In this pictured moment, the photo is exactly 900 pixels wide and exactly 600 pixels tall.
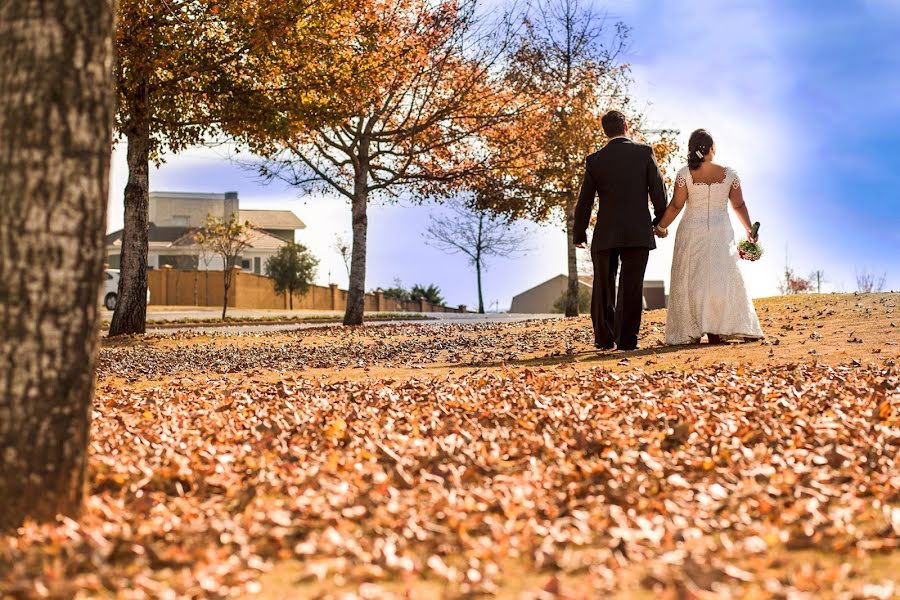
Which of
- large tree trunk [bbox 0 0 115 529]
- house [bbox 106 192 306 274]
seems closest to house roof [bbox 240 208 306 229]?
house [bbox 106 192 306 274]

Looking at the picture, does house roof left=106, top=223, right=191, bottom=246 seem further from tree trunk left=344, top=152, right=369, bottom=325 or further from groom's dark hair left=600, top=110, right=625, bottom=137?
groom's dark hair left=600, top=110, right=625, bottom=137

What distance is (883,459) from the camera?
4.77 metres

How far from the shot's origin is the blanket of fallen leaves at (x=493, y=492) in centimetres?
329

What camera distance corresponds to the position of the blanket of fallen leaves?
3.29 m

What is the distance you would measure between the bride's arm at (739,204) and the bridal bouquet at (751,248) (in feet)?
0.26

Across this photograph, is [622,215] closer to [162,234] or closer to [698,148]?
[698,148]

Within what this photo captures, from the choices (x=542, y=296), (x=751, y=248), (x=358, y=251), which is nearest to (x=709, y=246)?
(x=751, y=248)

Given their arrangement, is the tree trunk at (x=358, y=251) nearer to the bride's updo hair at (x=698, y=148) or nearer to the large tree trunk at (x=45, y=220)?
the bride's updo hair at (x=698, y=148)

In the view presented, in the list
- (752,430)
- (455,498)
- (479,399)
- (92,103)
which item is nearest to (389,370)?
(479,399)

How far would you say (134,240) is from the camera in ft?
54.5

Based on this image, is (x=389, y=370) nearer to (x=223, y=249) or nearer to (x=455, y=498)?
(x=455, y=498)

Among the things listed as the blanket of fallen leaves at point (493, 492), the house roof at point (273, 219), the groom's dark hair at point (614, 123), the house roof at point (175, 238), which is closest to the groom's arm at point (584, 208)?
the groom's dark hair at point (614, 123)

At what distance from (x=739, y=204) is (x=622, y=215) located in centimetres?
156

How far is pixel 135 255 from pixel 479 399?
1173 centimetres
